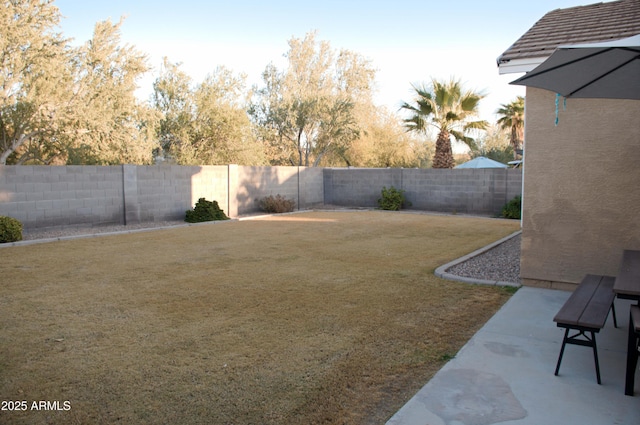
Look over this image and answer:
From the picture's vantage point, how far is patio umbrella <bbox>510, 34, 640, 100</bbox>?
3986mm

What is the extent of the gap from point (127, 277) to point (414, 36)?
59.1ft

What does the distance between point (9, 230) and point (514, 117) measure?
82.6 feet

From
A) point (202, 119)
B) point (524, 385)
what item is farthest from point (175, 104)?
point (524, 385)

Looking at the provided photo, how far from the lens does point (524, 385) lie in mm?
3695

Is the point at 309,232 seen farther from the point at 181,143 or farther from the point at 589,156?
the point at 181,143

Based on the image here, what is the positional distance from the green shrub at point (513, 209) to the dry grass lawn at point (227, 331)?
847 centimetres

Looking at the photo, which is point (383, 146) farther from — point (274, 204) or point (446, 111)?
point (274, 204)

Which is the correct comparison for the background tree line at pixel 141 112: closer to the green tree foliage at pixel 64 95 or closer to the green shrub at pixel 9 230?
the green tree foliage at pixel 64 95

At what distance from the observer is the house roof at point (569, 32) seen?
7047mm

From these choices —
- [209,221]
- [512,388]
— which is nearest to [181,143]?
[209,221]

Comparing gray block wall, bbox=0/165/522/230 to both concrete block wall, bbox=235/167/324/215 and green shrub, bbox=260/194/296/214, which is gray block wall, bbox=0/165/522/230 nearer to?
concrete block wall, bbox=235/167/324/215

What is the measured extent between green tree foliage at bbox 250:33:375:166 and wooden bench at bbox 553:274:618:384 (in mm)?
25181

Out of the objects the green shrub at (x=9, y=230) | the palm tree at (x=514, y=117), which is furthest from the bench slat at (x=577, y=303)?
the palm tree at (x=514, y=117)

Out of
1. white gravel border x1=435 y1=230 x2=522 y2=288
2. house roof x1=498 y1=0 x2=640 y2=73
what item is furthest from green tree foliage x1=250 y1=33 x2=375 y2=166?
house roof x1=498 y1=0 x2=640 y2=73
